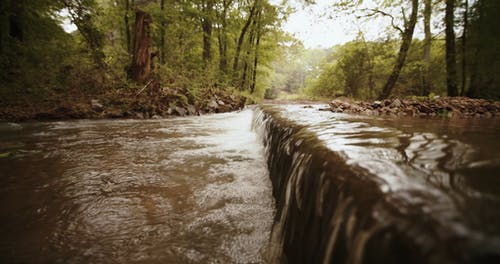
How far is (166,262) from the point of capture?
1201mm

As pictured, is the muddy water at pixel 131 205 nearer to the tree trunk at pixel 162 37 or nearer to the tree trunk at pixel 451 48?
the tree trunk at pixel 451 48

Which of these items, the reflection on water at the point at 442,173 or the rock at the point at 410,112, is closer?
the reflection on water at the point at 442,173

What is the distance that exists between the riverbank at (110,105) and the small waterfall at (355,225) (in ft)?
21.0

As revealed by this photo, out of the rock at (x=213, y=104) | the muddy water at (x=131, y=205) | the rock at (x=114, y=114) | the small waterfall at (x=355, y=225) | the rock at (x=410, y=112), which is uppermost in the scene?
the rock at (x=213, y=104)

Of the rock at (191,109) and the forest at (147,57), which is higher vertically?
the forest at (147,57)

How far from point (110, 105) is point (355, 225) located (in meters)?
7.36

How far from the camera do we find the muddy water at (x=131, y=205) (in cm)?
127

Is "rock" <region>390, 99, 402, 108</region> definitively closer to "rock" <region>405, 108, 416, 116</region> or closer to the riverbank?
"rock" <region>405, 108, 416, 116</region>

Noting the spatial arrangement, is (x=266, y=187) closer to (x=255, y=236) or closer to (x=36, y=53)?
(x=255, y=236)

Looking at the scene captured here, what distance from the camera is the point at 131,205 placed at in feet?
5.66

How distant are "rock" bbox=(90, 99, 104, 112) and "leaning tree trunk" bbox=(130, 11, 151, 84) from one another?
1437 millimetres

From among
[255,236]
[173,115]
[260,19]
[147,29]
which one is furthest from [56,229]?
[260,19]

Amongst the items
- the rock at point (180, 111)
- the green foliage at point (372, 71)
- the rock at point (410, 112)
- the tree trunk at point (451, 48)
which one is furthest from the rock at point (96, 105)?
the green foliage at point (372, 71)

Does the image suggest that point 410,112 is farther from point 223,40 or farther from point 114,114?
point 223,40
